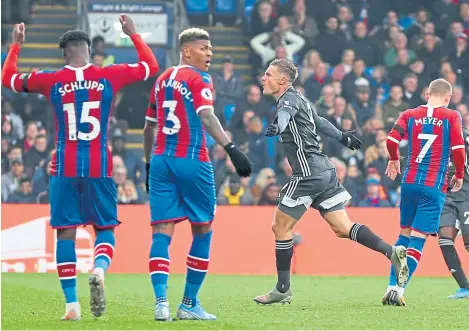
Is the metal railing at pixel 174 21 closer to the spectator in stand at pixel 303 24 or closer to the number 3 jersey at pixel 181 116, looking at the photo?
the spectator in stand at pixel 303 24

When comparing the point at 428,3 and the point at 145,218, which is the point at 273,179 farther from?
the point at 428,3

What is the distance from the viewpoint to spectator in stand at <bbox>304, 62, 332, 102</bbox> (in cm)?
2167

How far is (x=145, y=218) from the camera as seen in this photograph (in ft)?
57.4

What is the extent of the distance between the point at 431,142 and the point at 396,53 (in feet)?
39.3

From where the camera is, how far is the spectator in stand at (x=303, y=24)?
2306 centimetres

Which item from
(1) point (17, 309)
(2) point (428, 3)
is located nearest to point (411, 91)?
(2) point (428, 3)

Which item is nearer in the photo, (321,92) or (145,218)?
(145,218)

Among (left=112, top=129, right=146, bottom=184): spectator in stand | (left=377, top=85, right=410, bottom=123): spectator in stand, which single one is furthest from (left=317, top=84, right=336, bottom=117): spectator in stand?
(left=112, top=129, right=146, bottom=184): spectator in stand

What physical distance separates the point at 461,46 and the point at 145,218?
8.76 metres

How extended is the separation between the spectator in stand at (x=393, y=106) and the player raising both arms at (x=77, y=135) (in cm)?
1286

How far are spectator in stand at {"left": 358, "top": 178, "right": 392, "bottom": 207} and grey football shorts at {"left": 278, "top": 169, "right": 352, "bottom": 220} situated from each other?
318 inches

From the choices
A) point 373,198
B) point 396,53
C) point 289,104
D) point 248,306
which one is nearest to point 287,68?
point 289,104

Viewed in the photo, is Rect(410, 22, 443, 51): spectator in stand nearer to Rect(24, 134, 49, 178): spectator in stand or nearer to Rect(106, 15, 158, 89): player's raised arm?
Rect(24, 134, 49, 178): spectator in stand

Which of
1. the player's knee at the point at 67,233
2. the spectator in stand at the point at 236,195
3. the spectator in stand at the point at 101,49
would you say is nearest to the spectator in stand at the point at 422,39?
the spectator in stand at the point at 236,195
